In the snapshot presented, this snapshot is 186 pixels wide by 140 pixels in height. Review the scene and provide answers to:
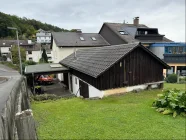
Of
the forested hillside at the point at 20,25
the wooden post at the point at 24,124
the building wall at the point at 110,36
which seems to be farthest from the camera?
the forested hillside at the point at 20,25

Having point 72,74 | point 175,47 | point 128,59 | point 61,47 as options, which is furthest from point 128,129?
point 175,47

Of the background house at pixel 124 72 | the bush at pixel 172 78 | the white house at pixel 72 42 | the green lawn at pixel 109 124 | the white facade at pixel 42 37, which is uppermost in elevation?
the white facade at pixel 42 37

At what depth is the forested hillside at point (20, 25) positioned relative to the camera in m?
69.2

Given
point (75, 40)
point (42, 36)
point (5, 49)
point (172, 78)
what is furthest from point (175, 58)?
point (42, 36)

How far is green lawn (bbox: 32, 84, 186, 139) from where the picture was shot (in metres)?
5.01

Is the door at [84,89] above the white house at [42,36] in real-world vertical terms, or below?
below

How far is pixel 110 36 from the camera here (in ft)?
93.2

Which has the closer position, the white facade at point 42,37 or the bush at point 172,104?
the bush at point 172,104

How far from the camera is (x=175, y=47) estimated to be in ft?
82.9

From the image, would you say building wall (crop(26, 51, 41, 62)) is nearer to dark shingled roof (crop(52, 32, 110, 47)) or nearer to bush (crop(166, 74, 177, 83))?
dark shingled roof (crop(52, 32, 110, 47))

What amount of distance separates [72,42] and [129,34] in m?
10.4

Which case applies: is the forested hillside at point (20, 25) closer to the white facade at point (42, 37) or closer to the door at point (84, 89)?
the white facade at point (42, 37)

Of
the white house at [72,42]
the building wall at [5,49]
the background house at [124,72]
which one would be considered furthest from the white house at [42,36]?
the background house at [124,72]

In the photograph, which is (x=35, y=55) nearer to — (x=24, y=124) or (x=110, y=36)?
(x=110, y=36)
